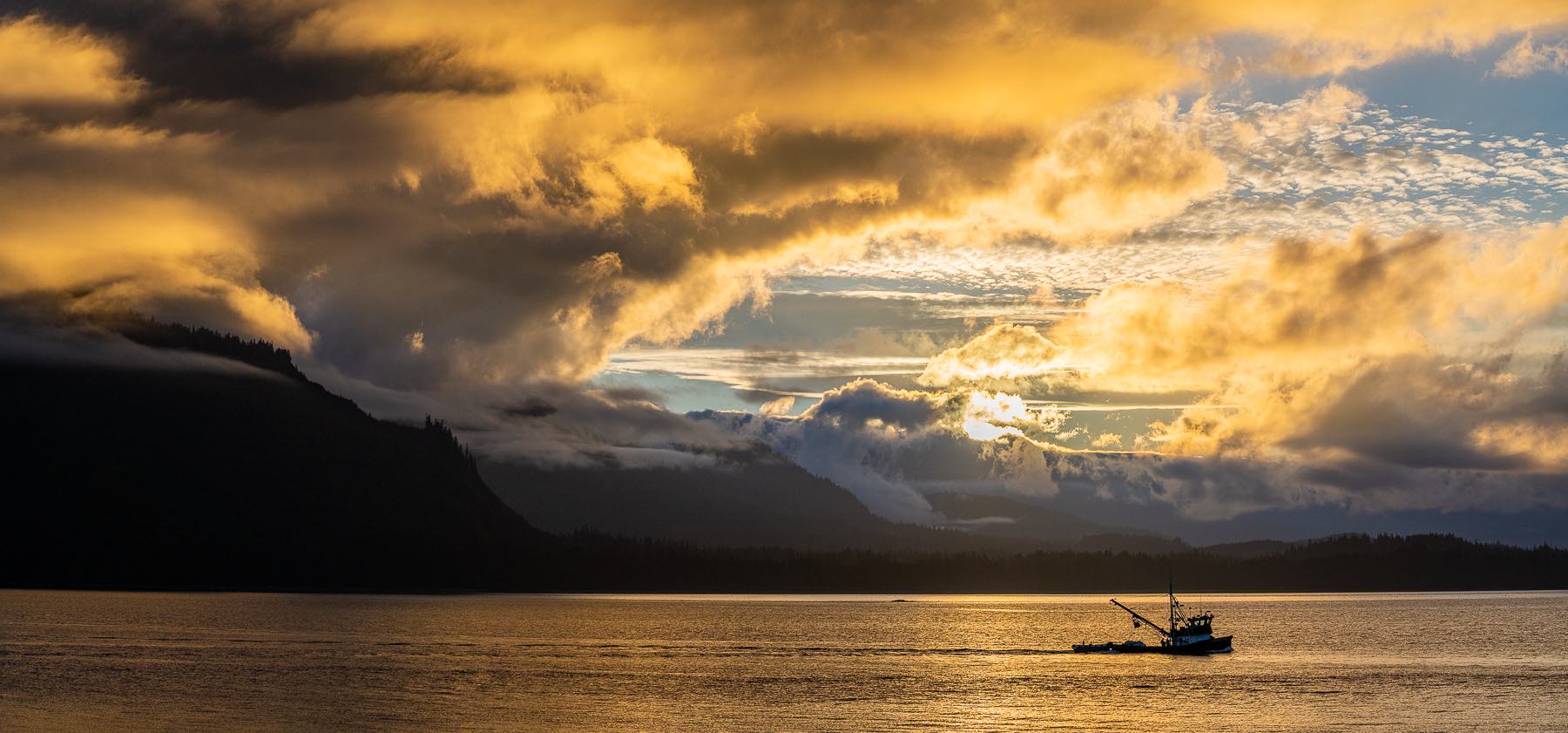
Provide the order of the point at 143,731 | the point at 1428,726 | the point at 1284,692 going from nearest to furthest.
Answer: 1. the point at 143,731
2. the point at 1428,726
3. the point at 1284,692

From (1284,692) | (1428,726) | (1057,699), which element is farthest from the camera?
(1284,692)

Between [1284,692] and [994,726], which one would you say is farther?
[1284,692]

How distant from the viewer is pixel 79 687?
610 ft

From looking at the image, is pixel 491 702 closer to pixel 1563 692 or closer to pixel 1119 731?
pixel 1119 731

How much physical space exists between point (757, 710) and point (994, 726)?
30780 millimetres

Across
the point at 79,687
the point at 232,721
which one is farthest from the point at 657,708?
the point at 79,687

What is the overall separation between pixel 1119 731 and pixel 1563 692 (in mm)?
85516

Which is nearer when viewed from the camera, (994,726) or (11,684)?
(994,726)

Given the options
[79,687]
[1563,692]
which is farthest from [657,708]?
[1563,692]

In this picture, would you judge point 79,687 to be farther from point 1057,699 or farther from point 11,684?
point 1057,699

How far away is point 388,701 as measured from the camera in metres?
177

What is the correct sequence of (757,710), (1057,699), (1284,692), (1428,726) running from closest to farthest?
(1428,726), (757,710), (1057,699), (1284,692)

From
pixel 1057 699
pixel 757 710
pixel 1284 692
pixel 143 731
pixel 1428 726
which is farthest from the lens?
pixel 1284 692

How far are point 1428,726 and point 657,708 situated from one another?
8698cm
